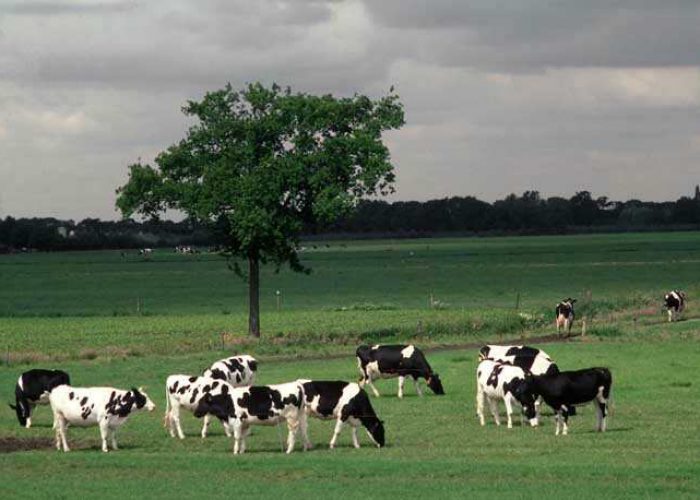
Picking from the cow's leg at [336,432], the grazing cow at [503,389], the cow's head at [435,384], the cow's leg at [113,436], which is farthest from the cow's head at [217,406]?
the cow's head at [435,384]

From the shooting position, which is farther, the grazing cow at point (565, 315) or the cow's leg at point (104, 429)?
the grazing cow at point (565, 315)

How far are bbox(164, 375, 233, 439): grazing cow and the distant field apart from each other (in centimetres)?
4961

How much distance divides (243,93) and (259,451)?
3599 centimetres

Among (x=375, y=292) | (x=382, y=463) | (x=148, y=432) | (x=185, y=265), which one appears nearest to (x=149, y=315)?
(x=375, y=292)

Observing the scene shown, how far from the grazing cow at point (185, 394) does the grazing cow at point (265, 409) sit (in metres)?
2.38

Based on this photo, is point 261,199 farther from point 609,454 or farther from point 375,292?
point 375,292

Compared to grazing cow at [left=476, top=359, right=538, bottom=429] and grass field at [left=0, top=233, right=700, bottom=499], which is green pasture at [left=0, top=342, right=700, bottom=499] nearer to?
grass field at [left=0, top=233, right=700, bottom=499]

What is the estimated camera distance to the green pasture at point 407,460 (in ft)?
83.1

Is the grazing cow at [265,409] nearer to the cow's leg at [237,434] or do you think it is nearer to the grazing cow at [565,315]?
the cow's leg at [237,434]

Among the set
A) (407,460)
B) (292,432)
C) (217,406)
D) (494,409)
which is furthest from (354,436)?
(494,409)

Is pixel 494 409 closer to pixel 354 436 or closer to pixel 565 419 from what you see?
pixel 565 419

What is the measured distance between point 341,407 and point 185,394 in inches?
160

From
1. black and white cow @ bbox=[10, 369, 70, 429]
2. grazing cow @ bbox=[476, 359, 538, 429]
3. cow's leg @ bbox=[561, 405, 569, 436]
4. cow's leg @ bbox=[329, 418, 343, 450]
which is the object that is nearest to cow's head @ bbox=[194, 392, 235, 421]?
cow's leg @ bbox=[329, 418, 343, 450]

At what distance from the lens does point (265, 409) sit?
2992 cm
